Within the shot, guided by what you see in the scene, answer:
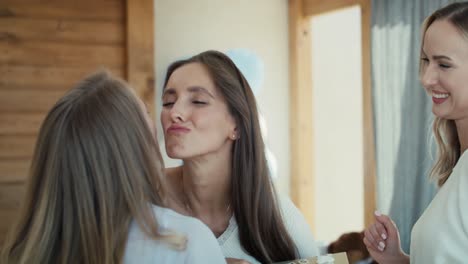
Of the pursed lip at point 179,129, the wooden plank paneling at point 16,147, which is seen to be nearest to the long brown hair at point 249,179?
the pursed lip at point 179,129

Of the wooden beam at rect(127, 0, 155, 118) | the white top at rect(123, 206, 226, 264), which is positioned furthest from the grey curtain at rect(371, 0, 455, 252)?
the white top at rect(123, 206, 226, 264)

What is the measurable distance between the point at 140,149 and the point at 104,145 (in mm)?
68

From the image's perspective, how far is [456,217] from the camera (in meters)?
1.22

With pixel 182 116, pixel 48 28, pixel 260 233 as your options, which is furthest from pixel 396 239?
Answer: pixel 48 28

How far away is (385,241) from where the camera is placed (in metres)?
1.54

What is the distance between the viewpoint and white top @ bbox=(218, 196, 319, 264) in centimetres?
166

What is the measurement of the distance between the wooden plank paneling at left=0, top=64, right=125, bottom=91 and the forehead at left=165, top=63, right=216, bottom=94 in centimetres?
143

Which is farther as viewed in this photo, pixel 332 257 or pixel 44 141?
pixel 332 257

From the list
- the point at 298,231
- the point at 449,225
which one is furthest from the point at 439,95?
the point at 298,231

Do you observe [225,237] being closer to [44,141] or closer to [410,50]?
[44,141]

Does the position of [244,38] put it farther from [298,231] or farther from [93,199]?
[93,199]

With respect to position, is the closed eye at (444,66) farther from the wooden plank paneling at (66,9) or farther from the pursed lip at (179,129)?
the wooden plank paneling at (66,9)

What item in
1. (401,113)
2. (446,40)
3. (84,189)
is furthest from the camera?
(401,113)

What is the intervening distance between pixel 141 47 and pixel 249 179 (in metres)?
1.55
